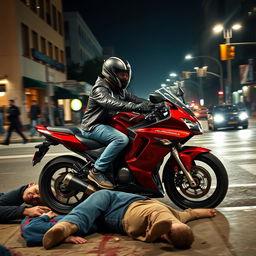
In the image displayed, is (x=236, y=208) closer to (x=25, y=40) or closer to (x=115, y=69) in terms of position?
(x=115, y=69)

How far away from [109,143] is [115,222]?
3.41 ft

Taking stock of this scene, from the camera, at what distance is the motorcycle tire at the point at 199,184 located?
14.7 feet

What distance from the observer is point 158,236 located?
3.36 m

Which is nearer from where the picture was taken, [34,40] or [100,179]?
[100,179]

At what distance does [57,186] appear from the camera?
187 inches

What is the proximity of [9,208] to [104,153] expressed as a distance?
123cm

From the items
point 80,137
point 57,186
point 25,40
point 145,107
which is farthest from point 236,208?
point 25,40

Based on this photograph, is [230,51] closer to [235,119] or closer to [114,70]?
[235,119]

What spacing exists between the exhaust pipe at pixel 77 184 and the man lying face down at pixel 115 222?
22.5 inches

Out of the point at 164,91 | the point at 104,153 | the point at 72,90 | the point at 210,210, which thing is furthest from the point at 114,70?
the point at 72,90

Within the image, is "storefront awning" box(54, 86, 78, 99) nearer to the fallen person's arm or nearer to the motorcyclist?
the motorcyclist

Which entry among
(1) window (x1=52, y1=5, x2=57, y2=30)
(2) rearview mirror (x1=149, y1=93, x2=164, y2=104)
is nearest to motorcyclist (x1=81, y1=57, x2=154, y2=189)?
(2) rearview mirror (x1=149, y1=93, x2=164, y2=104)

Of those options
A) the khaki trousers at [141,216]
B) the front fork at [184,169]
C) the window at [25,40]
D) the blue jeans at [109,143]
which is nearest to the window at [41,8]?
the window at [25,40]

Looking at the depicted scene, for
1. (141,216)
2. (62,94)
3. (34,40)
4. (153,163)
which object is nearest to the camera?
(141,216)
